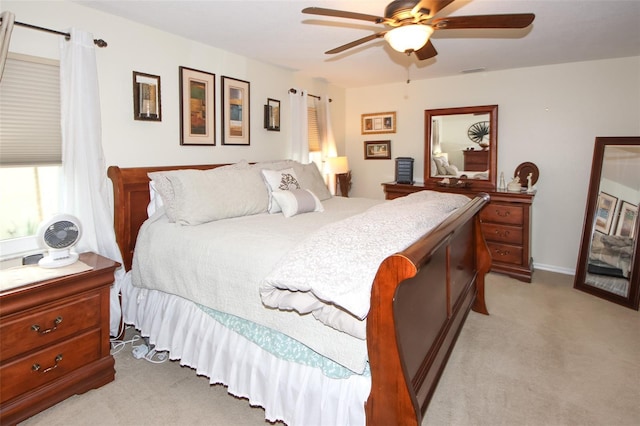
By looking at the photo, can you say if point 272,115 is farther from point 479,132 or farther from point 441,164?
point 479,132

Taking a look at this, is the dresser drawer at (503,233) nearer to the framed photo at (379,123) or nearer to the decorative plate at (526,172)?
the decorative plate at (526,172)

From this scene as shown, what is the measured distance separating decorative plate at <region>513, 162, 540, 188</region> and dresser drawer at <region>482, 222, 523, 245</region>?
2.00ft

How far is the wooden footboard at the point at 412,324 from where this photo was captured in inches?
51.2

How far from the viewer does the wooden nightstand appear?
1754 millimetres

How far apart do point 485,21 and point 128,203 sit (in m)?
2.51

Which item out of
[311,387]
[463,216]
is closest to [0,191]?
[311,387]

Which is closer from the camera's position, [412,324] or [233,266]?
[412,324]

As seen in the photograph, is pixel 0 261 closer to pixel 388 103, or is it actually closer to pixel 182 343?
pixel 182 343

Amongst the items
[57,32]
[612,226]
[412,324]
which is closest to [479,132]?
[612,226]

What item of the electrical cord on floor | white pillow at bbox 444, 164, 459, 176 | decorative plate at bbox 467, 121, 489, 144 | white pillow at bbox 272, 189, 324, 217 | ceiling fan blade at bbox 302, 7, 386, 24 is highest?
ceiling fan blade at bbox 302, 7, 386, 24

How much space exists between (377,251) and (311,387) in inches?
26.3

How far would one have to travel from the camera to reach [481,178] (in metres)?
4.46

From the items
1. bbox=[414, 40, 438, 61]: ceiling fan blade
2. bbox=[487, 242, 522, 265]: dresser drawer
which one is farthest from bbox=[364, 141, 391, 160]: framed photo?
bbox=[414, 40, 438, 61]: ceiling fan blade

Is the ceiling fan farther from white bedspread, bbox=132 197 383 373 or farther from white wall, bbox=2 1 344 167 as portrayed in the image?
white wall, bbox=2 1 344 167
